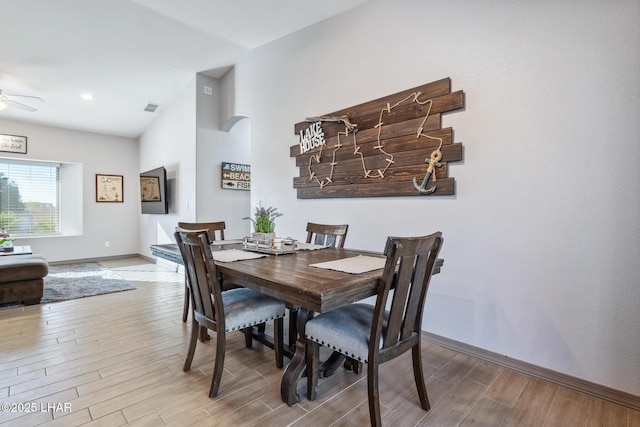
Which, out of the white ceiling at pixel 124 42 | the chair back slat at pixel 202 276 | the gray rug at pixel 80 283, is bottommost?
the gray rug at pixel 80 283

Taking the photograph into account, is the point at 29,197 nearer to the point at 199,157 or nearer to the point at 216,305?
the point at 199,157

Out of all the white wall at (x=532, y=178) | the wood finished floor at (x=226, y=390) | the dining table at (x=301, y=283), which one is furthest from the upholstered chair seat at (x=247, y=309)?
the white wall at (x=532, y=178)

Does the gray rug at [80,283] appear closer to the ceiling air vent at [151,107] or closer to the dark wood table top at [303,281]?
the ceiling air vent at [151,107]

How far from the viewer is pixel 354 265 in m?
1.78

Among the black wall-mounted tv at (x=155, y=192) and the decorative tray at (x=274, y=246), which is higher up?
the black wall-mounted tv at (x=155, y=192)

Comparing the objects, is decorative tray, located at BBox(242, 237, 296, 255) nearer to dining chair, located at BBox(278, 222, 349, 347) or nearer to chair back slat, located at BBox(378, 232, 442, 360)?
dining chair, located at BBox(278, 222, 349, 347)

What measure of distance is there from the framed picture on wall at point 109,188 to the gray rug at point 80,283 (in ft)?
4.99

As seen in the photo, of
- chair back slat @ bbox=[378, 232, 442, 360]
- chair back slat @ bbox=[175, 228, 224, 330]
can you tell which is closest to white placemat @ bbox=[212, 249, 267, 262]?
chair back slat @ bbox=[175, 228, 224, 330]

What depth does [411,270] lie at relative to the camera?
1.53 metres

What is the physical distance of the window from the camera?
18.8ft

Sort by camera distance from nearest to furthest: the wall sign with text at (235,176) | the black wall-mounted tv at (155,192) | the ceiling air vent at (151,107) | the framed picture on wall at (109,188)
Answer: the wall sign with text at (235,176)
the black wall-mounted tv at (155,192)
the ceiling air vent at (151,107)
the framed picture on wall at (109,188)

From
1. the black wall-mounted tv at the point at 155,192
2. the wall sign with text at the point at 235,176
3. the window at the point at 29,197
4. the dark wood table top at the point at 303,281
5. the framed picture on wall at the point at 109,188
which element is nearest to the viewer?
the dark wood table top at the point at 303,281

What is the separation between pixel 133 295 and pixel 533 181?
434 centimetres

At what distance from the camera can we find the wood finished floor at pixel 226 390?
1634 mm
